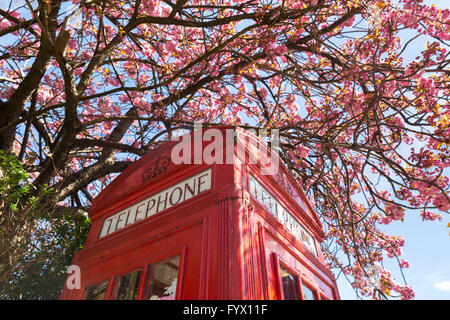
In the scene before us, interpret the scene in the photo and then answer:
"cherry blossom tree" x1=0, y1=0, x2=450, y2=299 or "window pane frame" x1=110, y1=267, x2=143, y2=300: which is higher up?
"cherry blossom tree" x1=0, y1=0, x2=450, y2=299

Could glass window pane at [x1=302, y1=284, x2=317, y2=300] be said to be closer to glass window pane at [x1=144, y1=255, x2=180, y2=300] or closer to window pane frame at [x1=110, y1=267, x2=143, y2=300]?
glass window pane at [x1=144, y1=255, x2=180, y2=300]

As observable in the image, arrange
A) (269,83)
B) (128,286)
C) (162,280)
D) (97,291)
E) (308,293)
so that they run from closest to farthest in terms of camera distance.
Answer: (162,280) → (128,286) → (97,291) → (308,293) → (269,83)

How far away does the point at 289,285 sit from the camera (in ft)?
5.36

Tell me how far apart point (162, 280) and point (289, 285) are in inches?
30.4

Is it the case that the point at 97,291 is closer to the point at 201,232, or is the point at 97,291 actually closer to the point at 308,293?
the point at 201,232

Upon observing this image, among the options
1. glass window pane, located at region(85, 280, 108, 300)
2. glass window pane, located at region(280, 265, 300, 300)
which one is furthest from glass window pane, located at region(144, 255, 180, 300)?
glass window pane, located at region(280, 265, 300, 300)

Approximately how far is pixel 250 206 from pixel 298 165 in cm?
382

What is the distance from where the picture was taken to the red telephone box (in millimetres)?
1337

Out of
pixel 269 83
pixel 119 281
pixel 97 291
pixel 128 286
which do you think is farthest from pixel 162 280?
pixel 269 83

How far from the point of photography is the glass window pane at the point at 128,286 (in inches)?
60.6

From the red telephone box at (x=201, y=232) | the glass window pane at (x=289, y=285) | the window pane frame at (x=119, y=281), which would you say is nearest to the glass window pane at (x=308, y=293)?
the red telephone box at (x=201, y=232)

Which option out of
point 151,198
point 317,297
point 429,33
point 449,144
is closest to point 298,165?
point 449,144
